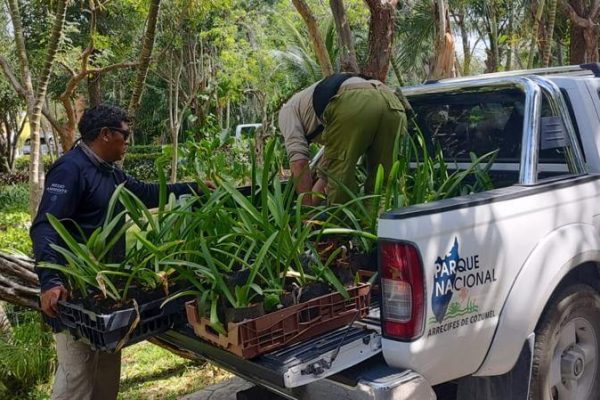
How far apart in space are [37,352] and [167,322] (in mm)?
1880

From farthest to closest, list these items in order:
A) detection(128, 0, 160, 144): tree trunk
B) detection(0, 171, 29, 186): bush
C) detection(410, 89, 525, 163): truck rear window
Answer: detection(0, 171, 29, 186): bush
detection(128, 0, 160, 144): tree trunk
detection(410, 89, 525, 163): truck rear window

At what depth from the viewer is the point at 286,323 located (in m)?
2.55

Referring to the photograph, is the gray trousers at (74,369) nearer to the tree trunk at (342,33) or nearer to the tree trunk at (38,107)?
the tree trunk at (38,107)

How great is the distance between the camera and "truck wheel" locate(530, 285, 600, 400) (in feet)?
9.45

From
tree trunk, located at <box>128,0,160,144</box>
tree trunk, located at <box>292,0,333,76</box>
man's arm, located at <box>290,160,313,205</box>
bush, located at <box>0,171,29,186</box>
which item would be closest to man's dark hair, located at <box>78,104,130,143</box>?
man's arm, located at <box>290,160,313,205</box>

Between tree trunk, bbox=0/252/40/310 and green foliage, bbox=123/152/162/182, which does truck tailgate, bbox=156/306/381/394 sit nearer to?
tree trunk, bbox=0/252/40/310

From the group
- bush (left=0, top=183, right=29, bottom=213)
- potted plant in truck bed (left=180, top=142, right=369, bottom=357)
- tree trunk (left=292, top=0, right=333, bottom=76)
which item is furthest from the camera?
bush (left=0, top=183, right=29, bottom=213)

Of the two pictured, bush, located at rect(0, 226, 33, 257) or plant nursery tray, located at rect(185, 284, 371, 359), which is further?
bush, located at rect(0, 226, 33, 257)

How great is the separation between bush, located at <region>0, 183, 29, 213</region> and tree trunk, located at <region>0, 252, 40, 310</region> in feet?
35.3

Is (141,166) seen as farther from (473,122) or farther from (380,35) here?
(473,122)

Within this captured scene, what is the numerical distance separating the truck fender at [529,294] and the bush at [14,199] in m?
13.3

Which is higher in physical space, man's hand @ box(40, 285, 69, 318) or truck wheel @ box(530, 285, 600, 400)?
man's hand @ box(40, 285, 69, 318)

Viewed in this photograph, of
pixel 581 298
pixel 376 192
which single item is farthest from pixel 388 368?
pixel 581 298

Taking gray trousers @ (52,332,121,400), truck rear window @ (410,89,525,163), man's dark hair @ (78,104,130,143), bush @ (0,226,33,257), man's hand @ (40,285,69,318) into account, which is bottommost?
bush @ (0,226,33,257)
